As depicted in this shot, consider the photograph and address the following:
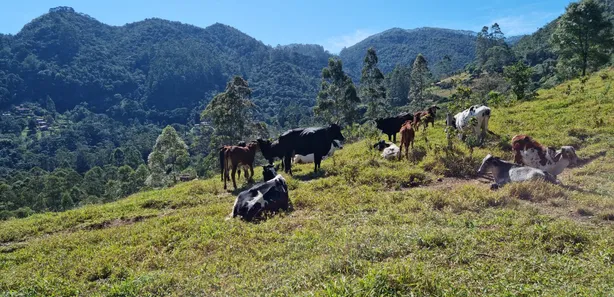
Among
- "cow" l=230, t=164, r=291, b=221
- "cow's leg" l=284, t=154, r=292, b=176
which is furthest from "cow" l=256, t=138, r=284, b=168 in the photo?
"cow" l=230, t=164, r=291, b=221

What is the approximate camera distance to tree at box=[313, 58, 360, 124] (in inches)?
1769

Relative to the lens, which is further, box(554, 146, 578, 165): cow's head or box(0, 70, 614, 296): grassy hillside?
box(554, 146, 578, 165): cow's head

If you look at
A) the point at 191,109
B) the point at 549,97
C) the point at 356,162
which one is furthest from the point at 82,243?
the point at 191,109

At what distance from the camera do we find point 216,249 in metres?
7.84

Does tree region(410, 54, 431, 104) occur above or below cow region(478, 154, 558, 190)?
above

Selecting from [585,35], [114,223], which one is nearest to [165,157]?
[114,223]

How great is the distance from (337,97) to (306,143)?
31886 millimetres

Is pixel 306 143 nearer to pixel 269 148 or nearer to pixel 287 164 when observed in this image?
pixel 287 164

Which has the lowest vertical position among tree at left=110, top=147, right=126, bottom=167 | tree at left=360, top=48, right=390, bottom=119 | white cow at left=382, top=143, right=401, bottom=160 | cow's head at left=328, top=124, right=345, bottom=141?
tree at left=110, top=147, right=126, bottom=167

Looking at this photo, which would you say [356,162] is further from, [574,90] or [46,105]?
[46,105]

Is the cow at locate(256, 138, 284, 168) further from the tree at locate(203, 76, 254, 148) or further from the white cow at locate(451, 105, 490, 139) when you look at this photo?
the tree at locate(203, 76, 254, 148)

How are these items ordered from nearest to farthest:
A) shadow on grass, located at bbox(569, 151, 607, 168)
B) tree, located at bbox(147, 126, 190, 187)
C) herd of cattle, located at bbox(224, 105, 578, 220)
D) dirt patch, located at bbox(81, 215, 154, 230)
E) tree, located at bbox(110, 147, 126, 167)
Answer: herd of cattle, located at bbox(224, 105, 578, 220) < dirt patch, located at bbox(81, 215, 154, 230) < shadow on grass, located at bbox(569, 151, 607, 168) < tree, located at bbox(147, 126, 190, 187) < tree, located at bbox(110, 147, 126, 167)

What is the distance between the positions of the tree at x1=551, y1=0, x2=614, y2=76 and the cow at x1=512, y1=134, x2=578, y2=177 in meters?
24.4

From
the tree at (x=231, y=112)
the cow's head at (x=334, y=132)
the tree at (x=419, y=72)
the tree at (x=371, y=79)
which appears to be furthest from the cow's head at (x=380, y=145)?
the tree at (x=419, y=72)
